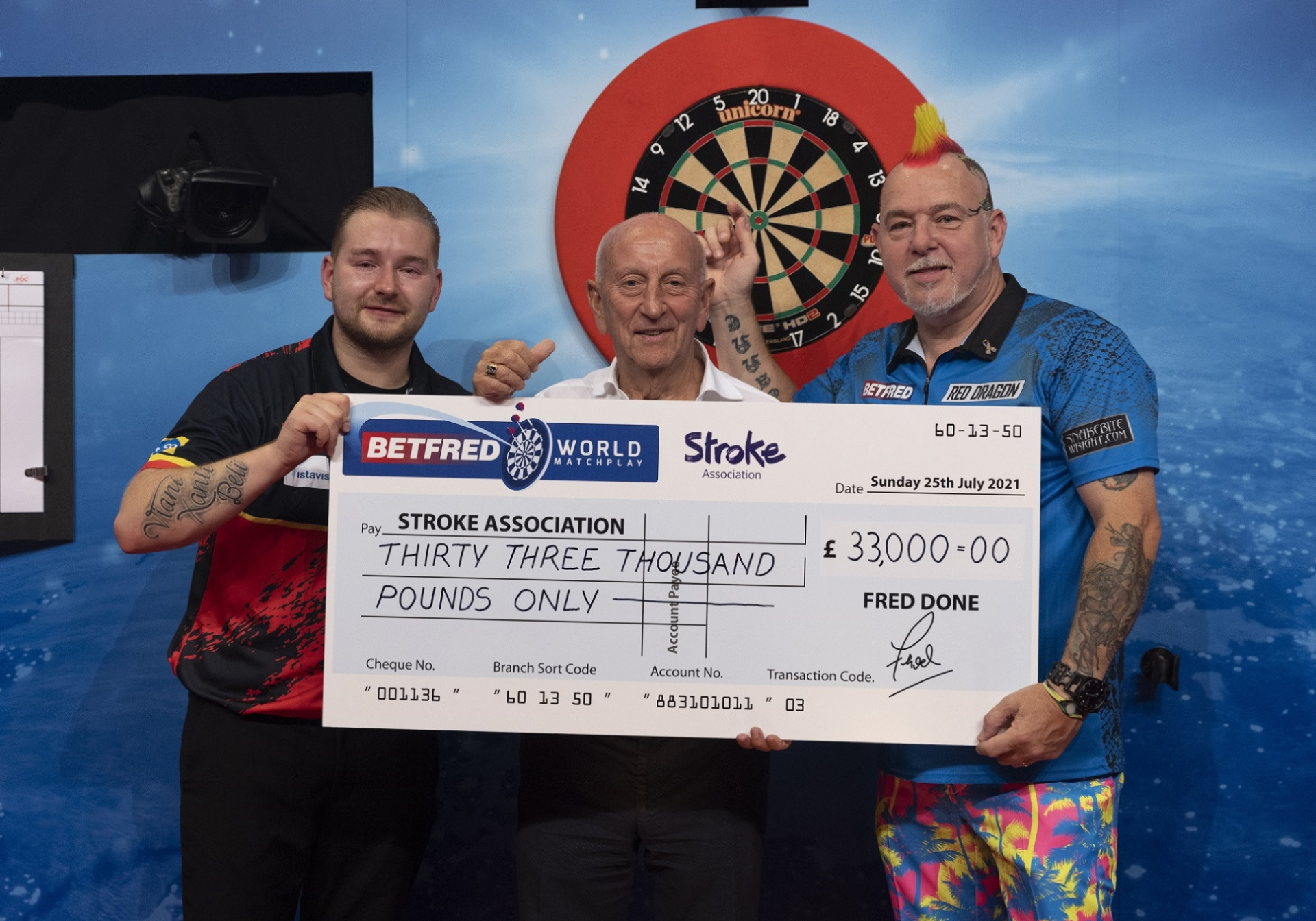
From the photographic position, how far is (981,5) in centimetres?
217

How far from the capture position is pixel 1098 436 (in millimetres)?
1543

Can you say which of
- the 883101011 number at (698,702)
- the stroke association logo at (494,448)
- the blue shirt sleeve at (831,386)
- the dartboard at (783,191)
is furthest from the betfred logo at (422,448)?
the dartboard at (783,191)

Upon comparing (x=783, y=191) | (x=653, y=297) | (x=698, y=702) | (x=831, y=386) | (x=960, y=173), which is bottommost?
(x=698, y=702)

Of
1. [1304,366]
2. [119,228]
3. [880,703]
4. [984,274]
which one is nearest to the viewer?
[880,703]

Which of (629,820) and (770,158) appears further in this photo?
(770,158)

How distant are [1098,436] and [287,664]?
145cm

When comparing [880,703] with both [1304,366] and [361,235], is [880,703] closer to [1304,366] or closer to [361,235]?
[361,235]

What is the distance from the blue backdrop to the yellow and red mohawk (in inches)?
15.5

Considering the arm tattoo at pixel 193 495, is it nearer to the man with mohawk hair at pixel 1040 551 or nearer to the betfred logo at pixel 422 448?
the betfred logo at pixel 422 448

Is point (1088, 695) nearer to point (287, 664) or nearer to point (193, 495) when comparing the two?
point (287, 664)

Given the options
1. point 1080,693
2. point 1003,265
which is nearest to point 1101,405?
point 1080,693

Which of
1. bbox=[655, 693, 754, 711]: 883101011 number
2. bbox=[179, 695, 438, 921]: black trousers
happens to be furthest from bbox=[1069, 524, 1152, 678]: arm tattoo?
bbox=[179, 695, 438, 921]: black trousers

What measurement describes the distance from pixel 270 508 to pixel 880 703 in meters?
1.12

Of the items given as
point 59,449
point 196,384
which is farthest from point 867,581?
point 59,449
